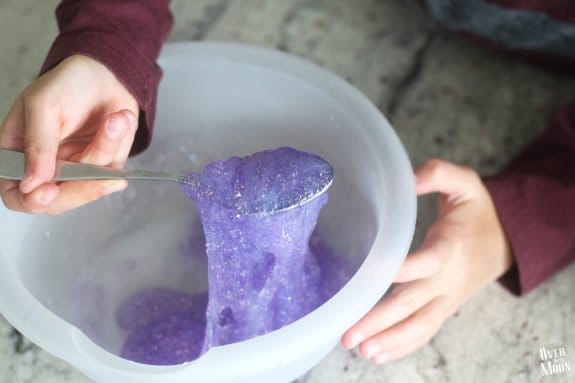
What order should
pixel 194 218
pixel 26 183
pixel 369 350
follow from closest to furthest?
pixel 26 183 < pixel 369 350 < pixel 194 218

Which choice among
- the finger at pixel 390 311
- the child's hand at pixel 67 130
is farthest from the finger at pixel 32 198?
the finger at pixel 390 311

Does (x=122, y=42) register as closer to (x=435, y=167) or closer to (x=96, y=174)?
(x=96, y=174)

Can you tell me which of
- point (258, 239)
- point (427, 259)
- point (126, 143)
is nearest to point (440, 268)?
point (427, 259)

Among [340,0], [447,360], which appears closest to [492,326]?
[447,360]

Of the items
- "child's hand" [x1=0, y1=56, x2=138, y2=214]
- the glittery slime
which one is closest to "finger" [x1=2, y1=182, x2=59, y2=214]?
"child's hand" [x1=0, y1=56, x2=138, y2=214]

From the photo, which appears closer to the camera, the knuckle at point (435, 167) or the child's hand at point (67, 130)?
the child's hand at point (67, 130)

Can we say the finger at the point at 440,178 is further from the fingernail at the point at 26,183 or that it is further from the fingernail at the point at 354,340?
the fingernail at the point at 26,183
